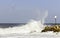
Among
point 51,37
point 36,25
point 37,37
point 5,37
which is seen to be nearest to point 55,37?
point 51,37

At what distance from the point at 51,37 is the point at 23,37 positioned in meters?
1.60

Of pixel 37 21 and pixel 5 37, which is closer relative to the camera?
pixel 5 37

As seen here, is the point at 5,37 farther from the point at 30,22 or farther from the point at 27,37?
the point at 30,22

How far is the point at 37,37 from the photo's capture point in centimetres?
1175

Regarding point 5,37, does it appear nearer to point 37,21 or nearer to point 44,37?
point 44,37

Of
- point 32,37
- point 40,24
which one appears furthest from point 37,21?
point 32,37

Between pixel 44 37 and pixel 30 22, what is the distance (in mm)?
21050

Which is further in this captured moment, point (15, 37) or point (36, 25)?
point (36, 25)

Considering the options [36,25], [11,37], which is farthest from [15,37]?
[36,25]

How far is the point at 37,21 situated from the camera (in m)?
32.5

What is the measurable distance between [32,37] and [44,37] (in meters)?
0.69

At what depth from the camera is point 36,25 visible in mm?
31344

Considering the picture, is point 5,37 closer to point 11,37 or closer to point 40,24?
A: point 11,37

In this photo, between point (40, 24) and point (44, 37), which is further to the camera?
A: point (40, 24)
